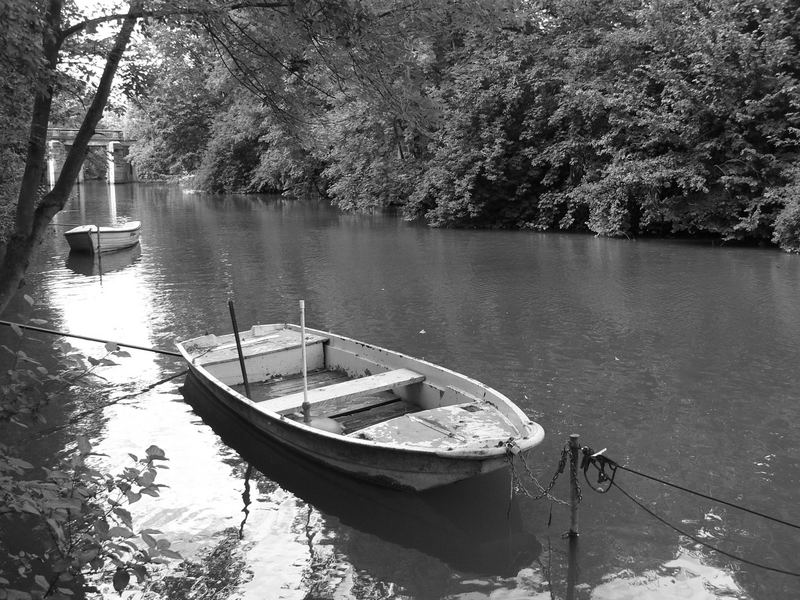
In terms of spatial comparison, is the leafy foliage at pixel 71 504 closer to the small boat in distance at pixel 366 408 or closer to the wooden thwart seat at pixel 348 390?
the small boat in distance at pixel 366 408

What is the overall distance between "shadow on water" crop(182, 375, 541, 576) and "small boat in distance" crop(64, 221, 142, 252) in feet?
56.4

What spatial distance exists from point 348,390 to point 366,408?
1.41 ft

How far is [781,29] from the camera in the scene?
21.8 meters

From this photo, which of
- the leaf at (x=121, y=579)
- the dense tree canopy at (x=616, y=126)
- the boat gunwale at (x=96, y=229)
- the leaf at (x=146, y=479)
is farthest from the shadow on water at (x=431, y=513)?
the boat gunwale at (x=96, y=229)

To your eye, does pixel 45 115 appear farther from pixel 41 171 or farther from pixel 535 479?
pixel 535 479

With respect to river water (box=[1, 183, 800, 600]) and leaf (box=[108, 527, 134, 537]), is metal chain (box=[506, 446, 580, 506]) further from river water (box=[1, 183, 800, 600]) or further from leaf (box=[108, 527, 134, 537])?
leaf (box=[108, 527, 134, 537])

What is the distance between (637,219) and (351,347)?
1936 centimetres

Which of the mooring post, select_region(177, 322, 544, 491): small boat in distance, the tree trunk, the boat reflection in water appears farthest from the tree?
the boat reflection in water

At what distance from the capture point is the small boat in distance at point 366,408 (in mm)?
6309

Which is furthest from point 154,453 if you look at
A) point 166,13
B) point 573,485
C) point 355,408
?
point 355,408

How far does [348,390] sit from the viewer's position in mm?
8234

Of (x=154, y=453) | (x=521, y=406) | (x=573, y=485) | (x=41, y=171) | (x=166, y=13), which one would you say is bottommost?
(x=521, y=406)

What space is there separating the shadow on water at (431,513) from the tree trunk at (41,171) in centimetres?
338

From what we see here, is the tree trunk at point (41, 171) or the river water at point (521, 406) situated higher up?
the tree trunk at point (41, 171)
